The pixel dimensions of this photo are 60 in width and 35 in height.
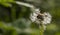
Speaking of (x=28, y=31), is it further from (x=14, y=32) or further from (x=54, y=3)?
(x=54, y=3)

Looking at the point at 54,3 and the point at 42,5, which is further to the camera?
the point at 54,3

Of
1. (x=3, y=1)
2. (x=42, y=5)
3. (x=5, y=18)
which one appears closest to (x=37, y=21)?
(x=3, y=1)

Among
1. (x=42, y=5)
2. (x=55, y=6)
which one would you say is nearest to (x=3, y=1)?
(x=42, y=5)

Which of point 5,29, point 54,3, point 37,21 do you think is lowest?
point 37,21

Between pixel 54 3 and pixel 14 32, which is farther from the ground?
pixel 54 3

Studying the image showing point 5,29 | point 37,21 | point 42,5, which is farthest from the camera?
point 42,5

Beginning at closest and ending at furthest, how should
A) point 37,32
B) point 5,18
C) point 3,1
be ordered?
1. point 3,1
2. point 37,32
3. point 5,18
